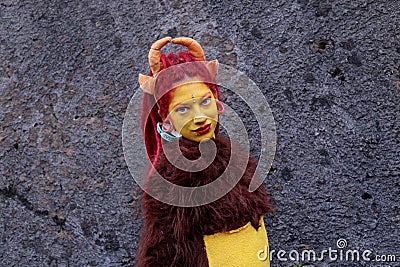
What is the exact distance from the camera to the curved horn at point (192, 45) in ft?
3.28

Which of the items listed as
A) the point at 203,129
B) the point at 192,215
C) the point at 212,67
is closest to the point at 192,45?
the point at 212,67

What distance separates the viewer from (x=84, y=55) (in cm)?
142

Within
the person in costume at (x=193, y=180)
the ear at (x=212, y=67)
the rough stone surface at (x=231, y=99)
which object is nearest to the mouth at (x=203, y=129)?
the person in costume at (x=193, y=180)

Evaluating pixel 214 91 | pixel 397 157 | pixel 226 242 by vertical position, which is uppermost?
pixel 214 91

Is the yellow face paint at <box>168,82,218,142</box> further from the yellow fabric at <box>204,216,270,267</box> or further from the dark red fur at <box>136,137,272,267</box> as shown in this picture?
the yellow fabric at <box>204,216,270,267</box>

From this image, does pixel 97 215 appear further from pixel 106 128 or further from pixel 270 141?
pixel 270 141

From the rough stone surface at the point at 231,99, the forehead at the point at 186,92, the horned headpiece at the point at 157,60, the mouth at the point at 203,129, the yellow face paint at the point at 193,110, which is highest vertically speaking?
the horned headpiece at the point at 157,60

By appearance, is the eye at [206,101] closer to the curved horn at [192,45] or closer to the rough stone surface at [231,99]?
the curved horn at [192,45]

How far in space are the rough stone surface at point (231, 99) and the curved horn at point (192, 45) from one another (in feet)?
1.18

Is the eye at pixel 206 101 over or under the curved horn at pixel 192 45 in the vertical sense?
under

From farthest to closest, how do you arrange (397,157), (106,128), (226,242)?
(106,128), (397,157), (226,242)

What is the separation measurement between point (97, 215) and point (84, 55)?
416 mm

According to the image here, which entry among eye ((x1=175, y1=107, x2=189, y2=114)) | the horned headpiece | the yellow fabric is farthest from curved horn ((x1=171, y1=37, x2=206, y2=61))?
→ the yellow fabric

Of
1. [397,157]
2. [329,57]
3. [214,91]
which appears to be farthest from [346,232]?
[214,91]
